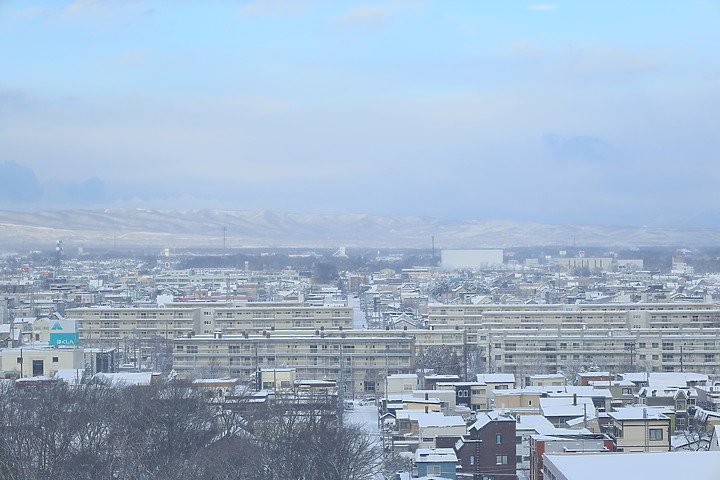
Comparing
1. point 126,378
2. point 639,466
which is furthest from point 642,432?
point 126,378

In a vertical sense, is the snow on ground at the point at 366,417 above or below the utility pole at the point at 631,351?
below

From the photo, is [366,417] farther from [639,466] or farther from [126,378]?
[639,466]

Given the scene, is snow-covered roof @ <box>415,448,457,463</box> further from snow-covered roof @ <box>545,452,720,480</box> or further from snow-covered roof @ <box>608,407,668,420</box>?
snow-covered roof @ <box>608,407,668,420</box>

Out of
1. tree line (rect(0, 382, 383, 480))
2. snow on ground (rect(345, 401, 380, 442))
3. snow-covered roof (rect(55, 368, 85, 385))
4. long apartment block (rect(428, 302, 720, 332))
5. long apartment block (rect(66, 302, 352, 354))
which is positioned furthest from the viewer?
long apartment block (rect(66, 302, 352, 354))

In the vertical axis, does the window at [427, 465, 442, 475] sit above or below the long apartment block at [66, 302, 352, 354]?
below

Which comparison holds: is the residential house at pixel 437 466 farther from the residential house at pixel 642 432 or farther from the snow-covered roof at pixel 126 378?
the snow-covered roof at pixel 126 378

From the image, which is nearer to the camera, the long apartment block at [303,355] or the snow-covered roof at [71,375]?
the snow-covered roof at [71,375]

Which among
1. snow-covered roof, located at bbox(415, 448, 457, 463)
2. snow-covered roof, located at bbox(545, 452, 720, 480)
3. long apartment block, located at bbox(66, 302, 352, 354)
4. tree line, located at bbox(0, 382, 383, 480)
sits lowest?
snow-covered roof, located at bbox(415, 448, 457, 463)

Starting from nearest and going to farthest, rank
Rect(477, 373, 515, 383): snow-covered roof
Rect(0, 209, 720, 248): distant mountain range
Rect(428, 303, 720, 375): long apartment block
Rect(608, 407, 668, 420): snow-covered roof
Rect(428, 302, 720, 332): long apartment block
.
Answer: Rect(608, 407, 668, 420): snow-covered roof → Rect(477, 373, 515, 383): snow-covered roof → Rect(428, 303, 720, 375): long apartment block → Rect(428, 302, 720, 332): long apartment block → Rect(0, 209, 720, 248): distant mountain range

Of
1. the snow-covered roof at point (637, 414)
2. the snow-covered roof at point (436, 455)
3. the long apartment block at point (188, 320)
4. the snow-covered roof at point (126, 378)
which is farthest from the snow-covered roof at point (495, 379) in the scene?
the long apartment block at point (188, 320)

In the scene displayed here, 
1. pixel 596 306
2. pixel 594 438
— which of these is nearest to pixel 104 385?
pixel 594 438

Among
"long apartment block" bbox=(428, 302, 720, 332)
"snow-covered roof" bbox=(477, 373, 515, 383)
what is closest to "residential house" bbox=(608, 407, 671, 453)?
"snow-covered roof" bbox=(477, 373, 515, 383)

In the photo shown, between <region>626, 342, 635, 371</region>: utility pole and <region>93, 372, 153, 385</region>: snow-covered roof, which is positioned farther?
<region>626, 342, 635, 371</region>: utility pole

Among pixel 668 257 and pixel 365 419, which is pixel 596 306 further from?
pixel 668 257
